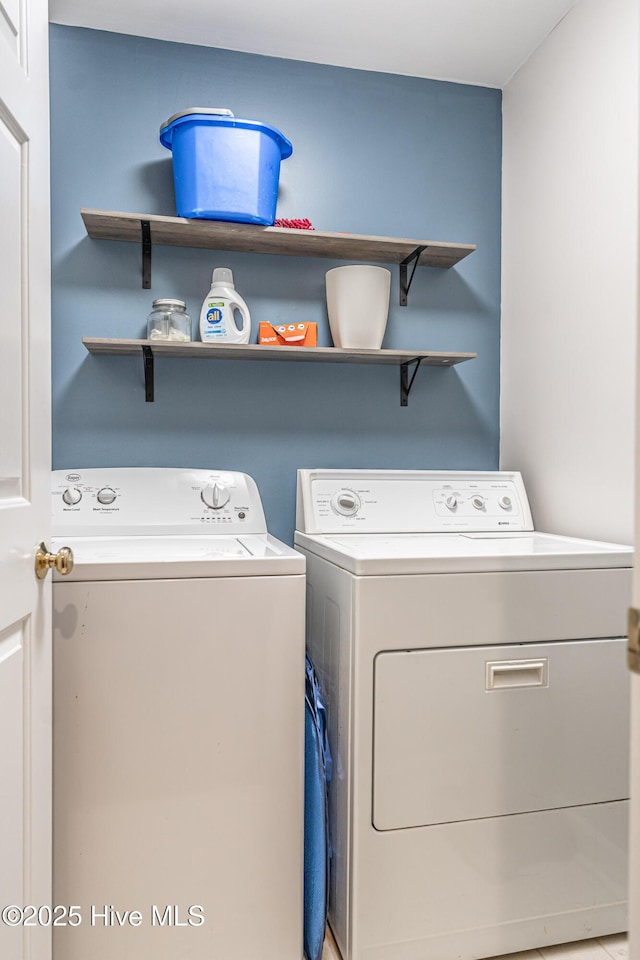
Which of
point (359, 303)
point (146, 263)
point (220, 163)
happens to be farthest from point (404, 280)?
point (146, 263)

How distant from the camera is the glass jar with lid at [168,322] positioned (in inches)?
73.7

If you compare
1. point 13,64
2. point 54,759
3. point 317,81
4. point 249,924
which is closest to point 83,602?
point 54,759

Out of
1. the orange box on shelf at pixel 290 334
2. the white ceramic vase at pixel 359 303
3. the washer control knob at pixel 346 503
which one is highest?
the white ceramic vase at pixel 359 303

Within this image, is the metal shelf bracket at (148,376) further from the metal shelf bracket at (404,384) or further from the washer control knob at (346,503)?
the metal shelf bracket at (404,384)

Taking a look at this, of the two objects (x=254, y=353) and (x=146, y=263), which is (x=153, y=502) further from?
(x=146, y=263)

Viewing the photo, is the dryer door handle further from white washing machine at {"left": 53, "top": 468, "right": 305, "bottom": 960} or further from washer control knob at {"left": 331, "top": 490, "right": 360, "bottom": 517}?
washer control knob at {"left": 331, "top": 490, "right": 360, "bottom": 517}

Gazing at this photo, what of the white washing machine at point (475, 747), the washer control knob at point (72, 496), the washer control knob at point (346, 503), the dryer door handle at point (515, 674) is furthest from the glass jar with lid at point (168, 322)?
the dryer door handle at point (515, 674)

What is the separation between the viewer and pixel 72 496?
1816 mm

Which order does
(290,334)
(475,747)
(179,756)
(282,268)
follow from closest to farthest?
1. (179,756)
2. (475,747)
3. (290,334)
4. (282,268)

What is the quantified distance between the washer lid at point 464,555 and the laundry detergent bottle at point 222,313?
65cm

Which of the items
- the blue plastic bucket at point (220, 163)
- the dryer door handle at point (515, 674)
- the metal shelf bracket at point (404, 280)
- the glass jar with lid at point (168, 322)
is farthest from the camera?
the metal shelf bracket at point (404, 280)

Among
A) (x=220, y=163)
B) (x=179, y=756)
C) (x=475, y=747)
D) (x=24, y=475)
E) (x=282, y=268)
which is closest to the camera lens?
(x=24, y=475)

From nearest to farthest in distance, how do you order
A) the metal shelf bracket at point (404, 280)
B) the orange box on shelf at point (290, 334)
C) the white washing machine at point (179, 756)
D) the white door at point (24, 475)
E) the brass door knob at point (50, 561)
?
the white door at point (24, 475) < the brass door knob at point (50, 561) < the white washing machine at point (179, 756) < the orange box on shelf at point (290, 334) < the metal shelf bracket at point (404, 280)

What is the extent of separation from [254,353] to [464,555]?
0.92 meters
